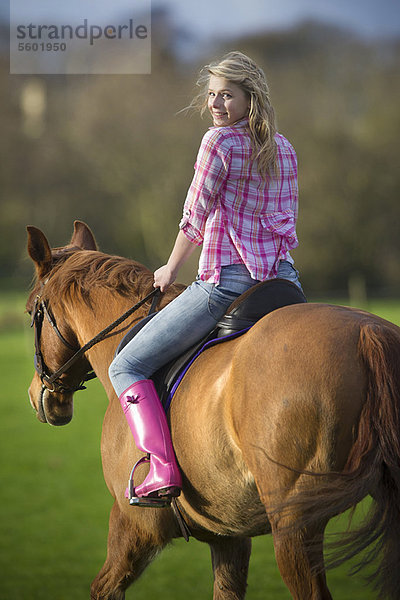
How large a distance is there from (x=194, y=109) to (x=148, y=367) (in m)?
1.13

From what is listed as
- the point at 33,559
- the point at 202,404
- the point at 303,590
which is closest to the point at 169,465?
the point at 202,404

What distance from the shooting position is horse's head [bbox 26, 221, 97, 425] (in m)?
3.57

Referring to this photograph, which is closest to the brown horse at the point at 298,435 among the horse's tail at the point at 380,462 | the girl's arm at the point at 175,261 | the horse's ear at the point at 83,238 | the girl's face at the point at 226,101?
the horse's tail at the point at 380,462

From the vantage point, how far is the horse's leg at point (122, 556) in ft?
10.5

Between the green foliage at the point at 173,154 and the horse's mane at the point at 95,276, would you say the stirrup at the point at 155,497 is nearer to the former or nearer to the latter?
the horse's mane at the point at 95,276

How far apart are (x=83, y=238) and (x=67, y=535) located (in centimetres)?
555

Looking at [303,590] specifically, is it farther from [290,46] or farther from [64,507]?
[290,46]

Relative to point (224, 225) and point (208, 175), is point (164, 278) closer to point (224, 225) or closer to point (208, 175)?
point (224, 225)

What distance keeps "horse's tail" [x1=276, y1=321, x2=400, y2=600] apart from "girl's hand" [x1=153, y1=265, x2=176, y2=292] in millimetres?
1062

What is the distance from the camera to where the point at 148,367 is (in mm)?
2902

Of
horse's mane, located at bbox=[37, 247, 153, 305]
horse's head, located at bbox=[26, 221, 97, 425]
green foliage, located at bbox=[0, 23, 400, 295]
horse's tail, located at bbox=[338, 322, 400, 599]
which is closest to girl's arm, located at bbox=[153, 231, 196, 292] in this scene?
horse's mane, located at bbox=[37, 247, 153, 305]

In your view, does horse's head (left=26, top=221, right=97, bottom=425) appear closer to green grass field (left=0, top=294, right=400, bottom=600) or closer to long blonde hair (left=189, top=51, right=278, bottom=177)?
green grass field (left=0, top=294, right=400, bottom=600)

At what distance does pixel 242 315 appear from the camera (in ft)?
8.86

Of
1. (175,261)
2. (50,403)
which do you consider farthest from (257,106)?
(50,403)
